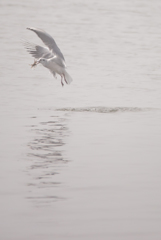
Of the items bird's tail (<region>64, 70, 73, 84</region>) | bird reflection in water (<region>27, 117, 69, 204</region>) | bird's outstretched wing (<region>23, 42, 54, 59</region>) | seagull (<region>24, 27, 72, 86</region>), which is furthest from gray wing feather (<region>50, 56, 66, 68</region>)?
bird reflection in water (<region>27, 117, 69, 204</region>)

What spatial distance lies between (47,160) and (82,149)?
2.97 ft

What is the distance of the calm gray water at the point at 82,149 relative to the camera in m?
6.13

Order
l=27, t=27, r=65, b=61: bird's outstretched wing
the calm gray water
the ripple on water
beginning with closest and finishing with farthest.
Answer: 1. the calm gray water
2. the ripple on water
3. l=27, t=27, r=65, b=61: bird's outstretched wing

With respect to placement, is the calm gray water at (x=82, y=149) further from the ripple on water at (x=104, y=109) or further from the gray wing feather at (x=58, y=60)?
the gray wing feather at (x=58, y=60)

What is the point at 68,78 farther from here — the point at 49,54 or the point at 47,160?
the point at 47,160

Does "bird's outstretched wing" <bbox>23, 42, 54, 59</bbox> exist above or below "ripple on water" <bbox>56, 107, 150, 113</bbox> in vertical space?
above

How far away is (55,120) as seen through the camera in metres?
11.5

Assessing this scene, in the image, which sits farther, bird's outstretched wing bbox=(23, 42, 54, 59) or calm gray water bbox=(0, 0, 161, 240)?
bird's outstretched wing bbox=(23, 42, 54, 59)

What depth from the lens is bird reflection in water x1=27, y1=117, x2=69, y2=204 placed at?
22.7 ft

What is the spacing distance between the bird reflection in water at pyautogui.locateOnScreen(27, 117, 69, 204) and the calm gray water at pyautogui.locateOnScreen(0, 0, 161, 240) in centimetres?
1

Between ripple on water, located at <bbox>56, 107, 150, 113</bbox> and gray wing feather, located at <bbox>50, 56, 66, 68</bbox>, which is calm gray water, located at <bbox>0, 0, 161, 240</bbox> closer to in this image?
ripple on water, located at <bbox>56, 107, 150, 113</bbox>

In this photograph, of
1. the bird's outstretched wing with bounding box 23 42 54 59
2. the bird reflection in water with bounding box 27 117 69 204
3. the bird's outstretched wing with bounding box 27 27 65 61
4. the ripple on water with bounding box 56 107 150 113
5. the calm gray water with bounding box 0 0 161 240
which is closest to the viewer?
the calm gray water with bounding box 0 0 161 240

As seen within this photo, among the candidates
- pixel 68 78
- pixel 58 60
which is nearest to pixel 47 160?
pixel 58 60

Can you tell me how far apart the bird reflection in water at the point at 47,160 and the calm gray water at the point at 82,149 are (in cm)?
1
